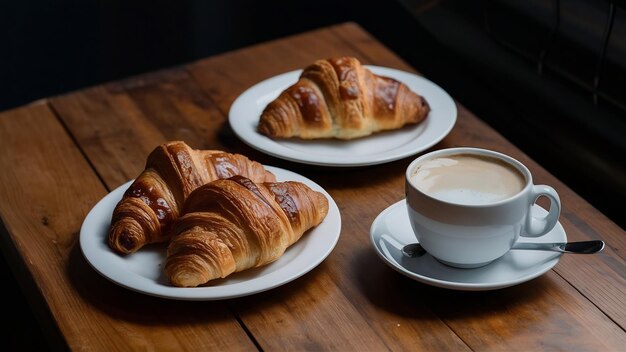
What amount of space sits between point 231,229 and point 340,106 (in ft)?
1.24

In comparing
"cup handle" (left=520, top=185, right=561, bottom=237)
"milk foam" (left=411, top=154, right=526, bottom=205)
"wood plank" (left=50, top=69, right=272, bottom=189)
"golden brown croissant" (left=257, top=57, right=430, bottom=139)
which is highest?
"milk foam" (left=411, top=154, right=526, bottom=205)

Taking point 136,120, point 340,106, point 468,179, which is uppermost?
point 468,179

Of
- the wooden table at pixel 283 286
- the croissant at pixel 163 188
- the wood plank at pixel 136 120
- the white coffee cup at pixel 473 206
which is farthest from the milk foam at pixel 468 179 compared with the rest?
the wood plank at pixel 136 120

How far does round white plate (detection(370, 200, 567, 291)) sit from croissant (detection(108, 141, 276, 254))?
0.59 feet

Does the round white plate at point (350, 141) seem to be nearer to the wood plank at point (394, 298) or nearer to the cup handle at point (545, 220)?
the wood plank at point (394, 298)

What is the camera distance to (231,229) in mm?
987

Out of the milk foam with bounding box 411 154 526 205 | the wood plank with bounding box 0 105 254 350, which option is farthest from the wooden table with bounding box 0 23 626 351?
the milk foam with bounding box 411 154 526 205

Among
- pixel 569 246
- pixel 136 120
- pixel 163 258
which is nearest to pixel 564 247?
pixel 569 246

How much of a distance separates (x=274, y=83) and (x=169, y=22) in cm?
108

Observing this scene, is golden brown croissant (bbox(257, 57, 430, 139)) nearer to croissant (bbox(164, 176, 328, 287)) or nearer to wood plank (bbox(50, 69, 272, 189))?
wood plank (bbox(50, 69, 272, 189))

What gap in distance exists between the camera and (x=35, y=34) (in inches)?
89.4

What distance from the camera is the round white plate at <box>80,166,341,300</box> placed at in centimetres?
97

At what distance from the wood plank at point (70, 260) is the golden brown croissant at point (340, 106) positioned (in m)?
0.27

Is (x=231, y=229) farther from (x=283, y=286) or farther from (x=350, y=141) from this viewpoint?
(x=350, y=141)
